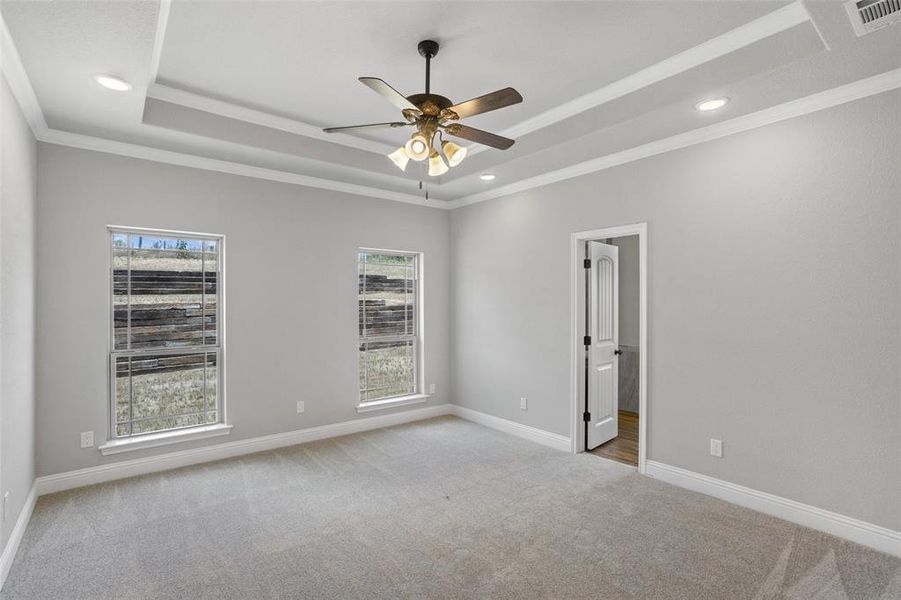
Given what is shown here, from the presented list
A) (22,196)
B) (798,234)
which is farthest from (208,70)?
(798,234)

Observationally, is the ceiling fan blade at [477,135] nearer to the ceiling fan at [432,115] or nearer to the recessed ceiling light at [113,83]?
the ceiling fan at [432,115]

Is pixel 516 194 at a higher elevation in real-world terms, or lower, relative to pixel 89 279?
higher

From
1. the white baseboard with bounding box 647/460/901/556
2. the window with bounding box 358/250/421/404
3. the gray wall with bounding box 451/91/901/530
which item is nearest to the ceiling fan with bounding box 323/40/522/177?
the gray wall with bounding box 451/91/901/530

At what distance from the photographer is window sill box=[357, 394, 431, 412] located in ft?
16.3

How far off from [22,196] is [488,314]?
13.0ft

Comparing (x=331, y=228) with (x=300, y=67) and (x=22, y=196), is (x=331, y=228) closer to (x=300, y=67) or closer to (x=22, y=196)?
(x=300, y=67)

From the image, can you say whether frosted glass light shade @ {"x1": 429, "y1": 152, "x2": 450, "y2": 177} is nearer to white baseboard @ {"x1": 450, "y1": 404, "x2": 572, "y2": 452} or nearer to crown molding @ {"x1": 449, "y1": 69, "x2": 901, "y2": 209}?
crown molding @ {"x1": 449, "y1": 69, "x2": 901, "y2": 209}

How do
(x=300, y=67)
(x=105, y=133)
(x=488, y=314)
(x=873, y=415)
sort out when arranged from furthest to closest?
(x=488, y=314), (x=105, y=133), (x=300, y=67), (x=873, y=415)

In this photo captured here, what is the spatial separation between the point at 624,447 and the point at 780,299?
6.96 feet

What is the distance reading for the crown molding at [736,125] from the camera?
2.59 metres

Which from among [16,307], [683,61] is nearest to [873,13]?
[683,61]

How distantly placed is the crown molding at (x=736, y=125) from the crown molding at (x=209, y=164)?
4.95 ft

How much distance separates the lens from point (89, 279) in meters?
3.49

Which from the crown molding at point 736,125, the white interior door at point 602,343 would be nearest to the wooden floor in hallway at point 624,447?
the white interior door at point 602,343
